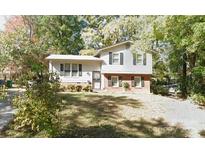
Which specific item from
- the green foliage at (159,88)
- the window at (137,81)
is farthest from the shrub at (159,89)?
the window at (137,81)

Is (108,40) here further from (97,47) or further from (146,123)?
(146,123)

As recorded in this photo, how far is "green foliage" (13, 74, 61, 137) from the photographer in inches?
277

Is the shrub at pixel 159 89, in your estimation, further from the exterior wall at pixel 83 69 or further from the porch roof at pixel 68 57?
the porch roof at pixel 68 57

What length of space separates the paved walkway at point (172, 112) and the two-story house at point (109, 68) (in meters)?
0.41

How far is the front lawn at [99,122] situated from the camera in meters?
7.91

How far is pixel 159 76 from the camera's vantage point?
8.91m

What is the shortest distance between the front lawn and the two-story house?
46 cm

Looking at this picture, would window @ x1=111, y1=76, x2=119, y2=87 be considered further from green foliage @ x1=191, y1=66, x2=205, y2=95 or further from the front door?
green foliage @ x1=191, y1=66, x2=205, y2=95

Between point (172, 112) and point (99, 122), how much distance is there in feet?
5.44

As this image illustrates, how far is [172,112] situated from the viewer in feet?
27.5
